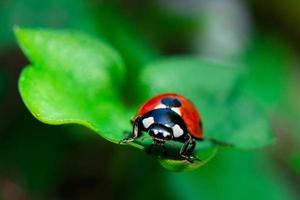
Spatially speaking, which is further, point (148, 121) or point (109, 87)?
point (109, 87)

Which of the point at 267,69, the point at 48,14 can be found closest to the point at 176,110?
the point at 48,14

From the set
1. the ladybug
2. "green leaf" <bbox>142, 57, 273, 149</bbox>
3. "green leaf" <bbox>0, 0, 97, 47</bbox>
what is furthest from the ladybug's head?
"green leaf" <bbox>0, 0, 97, 47</bbox>

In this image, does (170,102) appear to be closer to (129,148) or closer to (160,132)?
(160,132)

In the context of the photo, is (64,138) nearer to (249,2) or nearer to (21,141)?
(21,141)

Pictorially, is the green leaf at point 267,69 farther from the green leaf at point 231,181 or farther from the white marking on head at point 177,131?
the white marking on head at point 177,131

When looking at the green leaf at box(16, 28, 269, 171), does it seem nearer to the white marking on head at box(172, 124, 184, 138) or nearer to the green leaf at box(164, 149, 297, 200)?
the white marking on head at box(172, 124, 184, 138)
